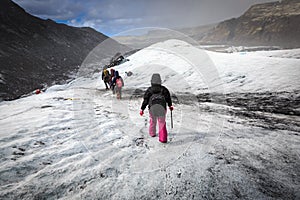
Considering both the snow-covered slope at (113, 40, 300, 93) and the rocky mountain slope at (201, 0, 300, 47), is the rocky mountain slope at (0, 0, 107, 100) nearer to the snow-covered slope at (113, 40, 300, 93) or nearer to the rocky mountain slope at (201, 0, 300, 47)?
the snow-covered slope at (113, 40, 300, 93)

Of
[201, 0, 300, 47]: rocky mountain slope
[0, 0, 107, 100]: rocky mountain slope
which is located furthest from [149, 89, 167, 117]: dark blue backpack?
[201, 0, 300, 47]: rocky mountain slope

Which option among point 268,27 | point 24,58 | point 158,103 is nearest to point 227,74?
point 158,103

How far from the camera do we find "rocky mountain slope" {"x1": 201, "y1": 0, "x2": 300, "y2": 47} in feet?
217

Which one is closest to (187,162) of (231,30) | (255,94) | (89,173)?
(89,173)

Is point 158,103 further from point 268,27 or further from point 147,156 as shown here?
point 268,27

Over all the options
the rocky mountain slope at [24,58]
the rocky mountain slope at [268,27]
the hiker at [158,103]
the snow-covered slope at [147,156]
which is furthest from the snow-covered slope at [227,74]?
the rocky mountain slope at [268,27]

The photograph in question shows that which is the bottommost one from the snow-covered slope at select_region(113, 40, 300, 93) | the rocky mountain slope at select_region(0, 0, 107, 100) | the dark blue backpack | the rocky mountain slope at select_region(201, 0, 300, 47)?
the dark blue backpack

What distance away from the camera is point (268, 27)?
77.3 metres

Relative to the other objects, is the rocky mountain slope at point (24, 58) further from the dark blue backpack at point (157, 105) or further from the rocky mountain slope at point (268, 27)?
the rocky mountain slope at point (268, 27)

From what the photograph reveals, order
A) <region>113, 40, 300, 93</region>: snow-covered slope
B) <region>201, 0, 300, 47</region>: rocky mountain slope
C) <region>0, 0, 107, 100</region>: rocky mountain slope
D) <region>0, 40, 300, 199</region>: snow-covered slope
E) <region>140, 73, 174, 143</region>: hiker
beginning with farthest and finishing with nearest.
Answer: <region>201, 0, 300, 47</region>: rocky mountain slope < <region>0, 0, 107, 100</region>: rocky mountain slope < <region>113, 40, 300, 93</region>: snow-covered slope < <region>140, 73, 174, 143</region>: hiker < <region>0, 40, 300, 199</region>: snow-covered slope

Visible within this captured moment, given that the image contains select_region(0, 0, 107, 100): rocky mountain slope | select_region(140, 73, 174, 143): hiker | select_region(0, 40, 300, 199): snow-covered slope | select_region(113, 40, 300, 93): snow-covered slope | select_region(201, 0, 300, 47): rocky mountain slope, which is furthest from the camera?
select_region(201, 0, 300, 47): rocky mountain slope

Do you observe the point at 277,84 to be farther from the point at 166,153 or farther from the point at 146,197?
the point at 146,197

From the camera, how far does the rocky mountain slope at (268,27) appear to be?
217 feet

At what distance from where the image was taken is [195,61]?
50.1ft
